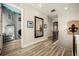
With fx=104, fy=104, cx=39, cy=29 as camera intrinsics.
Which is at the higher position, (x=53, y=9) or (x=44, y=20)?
(x=53, y=9)

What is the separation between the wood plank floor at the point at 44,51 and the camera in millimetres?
2262

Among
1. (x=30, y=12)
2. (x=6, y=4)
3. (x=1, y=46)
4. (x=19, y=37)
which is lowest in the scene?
(x=1, y=46)

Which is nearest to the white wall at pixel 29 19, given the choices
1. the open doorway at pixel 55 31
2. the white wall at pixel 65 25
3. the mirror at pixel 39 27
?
the mirror at pixel 39 27

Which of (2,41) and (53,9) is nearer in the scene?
(2,41)

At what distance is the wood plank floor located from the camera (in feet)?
7.42

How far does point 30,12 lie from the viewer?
2.37 m

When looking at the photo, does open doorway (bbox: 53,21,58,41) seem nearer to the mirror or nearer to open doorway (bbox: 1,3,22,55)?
the mirror

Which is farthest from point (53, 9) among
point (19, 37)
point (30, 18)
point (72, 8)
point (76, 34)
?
point (19, 37)

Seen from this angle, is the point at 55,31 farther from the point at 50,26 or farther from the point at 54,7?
the point at 54,7

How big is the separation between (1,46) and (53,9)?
140 centimetres

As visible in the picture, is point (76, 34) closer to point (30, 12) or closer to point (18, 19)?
point (30, 12)

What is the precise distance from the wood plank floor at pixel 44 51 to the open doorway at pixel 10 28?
0.44 feet

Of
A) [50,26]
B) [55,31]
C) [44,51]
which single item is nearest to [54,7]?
[50,26]

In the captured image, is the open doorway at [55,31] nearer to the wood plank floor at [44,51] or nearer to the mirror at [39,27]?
the wood plank floor at [44,51]
